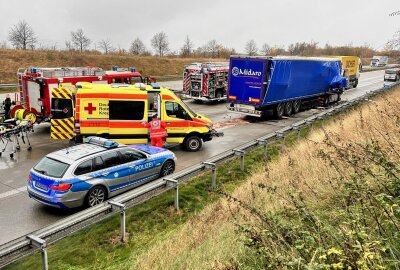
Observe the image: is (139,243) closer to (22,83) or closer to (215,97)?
(22,83)

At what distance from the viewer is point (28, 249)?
19.7 ft

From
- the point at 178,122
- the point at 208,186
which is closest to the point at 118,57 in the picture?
the point at 178,122

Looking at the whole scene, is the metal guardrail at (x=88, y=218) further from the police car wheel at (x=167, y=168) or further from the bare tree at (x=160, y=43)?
the bare tree at (x=160, y=43)

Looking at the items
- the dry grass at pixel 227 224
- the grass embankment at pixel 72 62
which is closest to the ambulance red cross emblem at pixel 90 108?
the dry grass at pixel 227 224

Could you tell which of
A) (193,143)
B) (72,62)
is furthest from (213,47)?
(193,143)

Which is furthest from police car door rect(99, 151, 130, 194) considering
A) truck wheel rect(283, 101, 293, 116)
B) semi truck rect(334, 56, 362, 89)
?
semi truck rect(334, 56, 362, 89)

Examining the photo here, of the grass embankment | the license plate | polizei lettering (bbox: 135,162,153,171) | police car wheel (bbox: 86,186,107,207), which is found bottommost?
police car wheel (bbox: 86,186,107,207)

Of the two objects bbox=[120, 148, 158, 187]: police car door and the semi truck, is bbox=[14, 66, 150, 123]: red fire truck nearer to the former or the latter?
bbox=[120, 148, 158, 187]: police car door

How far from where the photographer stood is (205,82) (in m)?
26.0

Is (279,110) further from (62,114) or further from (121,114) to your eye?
(62,114)

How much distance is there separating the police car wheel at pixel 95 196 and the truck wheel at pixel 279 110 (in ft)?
47.4

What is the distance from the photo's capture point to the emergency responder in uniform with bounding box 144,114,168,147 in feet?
43.5

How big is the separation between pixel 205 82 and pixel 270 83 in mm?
7032

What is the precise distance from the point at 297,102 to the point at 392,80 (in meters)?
30.2
